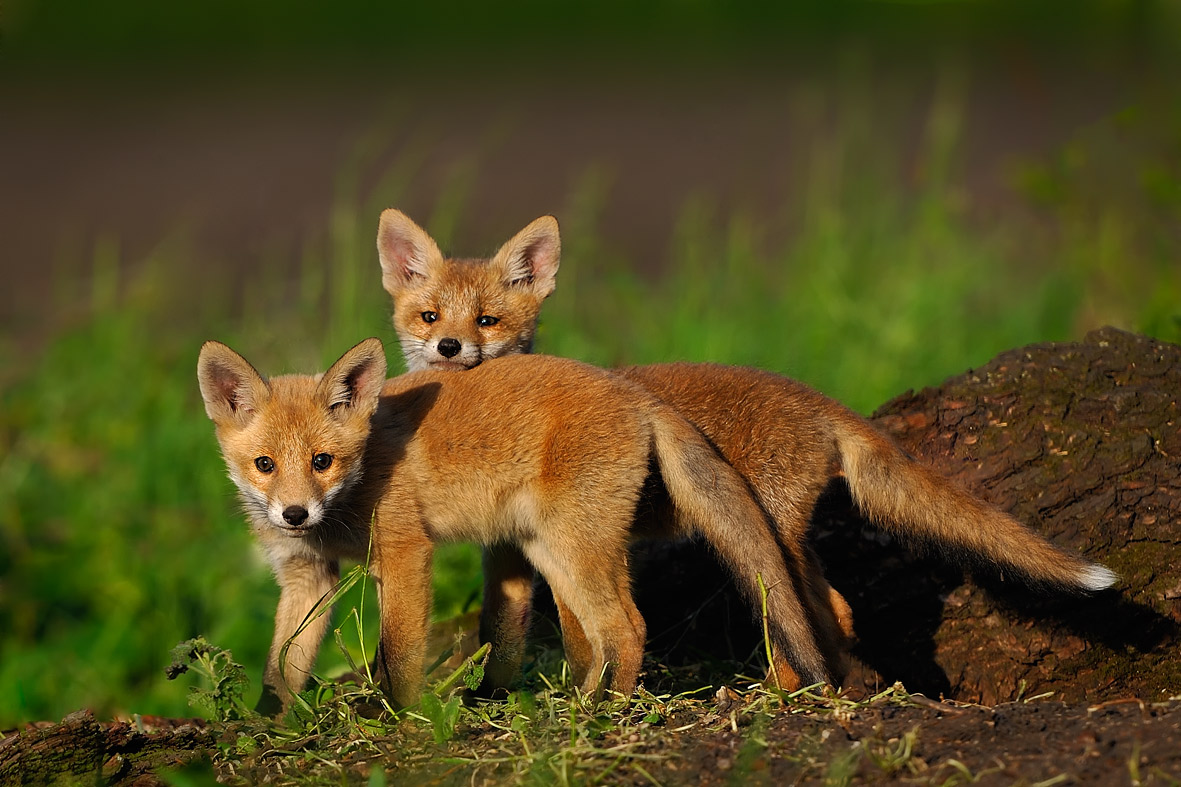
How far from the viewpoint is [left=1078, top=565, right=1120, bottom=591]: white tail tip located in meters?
4.40

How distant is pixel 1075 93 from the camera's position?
A: 1508 cm

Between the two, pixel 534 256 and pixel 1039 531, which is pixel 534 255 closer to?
pixel 534 256

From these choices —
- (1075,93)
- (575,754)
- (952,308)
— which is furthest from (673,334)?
(1075,93)

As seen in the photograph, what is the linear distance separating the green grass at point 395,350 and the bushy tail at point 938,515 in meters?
2.40

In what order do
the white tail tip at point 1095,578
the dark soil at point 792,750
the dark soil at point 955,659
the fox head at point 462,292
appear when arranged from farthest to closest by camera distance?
1. the fox head at point 462,292
2. the white tail tip at point 1095,578
3. the dark soil at point 955,659
4. the dark soil at point 792,750

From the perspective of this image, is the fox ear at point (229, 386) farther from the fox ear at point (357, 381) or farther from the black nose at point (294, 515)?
the black nose at point (294, 515)

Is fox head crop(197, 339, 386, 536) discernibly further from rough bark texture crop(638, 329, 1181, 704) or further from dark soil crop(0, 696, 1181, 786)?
rough bark texture crop(638, 329, 1181, 704)

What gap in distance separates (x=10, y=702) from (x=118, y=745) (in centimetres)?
331

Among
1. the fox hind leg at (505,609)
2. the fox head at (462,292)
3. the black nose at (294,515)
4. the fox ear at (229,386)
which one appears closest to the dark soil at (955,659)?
the fox hind leg at (505,609)

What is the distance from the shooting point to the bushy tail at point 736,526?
14.1ft

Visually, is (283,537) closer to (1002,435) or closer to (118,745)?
(118,745)

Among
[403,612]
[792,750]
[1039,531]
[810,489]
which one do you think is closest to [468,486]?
[403,612]

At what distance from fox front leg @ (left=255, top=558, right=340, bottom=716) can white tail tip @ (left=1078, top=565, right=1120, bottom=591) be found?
2.99 metres

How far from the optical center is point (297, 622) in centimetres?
500
